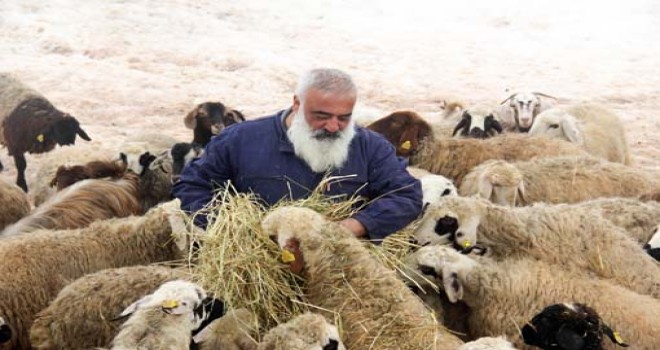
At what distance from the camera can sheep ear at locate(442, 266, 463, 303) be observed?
211 inches

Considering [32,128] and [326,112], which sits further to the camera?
[32,128]

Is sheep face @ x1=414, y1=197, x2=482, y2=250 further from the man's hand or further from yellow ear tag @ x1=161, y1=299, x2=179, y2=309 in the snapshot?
yellow ear tag @ x1=161, y1=299, x2=179, y2=309

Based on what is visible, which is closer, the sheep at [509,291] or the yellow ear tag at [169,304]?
the yellow ear tag at [169,304]

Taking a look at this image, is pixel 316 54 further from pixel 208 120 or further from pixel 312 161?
pixel 312 161

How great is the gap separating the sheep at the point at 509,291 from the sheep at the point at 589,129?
4.50m

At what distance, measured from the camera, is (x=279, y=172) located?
18.1ft

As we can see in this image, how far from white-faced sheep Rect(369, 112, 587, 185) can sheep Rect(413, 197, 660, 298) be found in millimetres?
2294

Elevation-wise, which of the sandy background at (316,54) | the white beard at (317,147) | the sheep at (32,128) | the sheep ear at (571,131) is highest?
the white beard at (317,147)

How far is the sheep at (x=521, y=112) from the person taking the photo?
35.3 ft

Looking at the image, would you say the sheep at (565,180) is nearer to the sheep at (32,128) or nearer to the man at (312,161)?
the man at (312,161)

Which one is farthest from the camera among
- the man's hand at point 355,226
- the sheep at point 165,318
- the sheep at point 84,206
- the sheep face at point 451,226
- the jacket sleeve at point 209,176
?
the sheep at point 84,206

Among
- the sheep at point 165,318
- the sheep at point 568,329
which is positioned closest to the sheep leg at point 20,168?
the sheep at point 165,318

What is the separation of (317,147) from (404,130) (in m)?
3.49

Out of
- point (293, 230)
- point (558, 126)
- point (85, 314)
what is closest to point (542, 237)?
point (293, 230)
